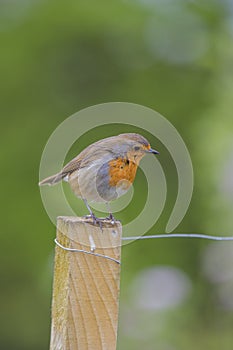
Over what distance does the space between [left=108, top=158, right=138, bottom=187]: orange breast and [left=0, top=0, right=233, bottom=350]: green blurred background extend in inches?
149

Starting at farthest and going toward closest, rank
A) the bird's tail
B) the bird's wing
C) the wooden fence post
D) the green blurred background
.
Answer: the green blurred background, the bird's tail, the bird's wing, the wooden fence post

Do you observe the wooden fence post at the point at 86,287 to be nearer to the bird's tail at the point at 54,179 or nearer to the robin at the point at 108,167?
the robin at the point at 108,167

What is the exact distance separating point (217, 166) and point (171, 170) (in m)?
0.98

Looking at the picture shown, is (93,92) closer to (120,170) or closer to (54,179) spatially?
(54,179)

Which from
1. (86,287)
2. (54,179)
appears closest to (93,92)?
(54,179)

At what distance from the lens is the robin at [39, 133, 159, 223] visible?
1.96 metres

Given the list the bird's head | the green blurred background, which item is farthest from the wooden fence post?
the green blurred background

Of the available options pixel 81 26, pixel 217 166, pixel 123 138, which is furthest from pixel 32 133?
pixel 123 138

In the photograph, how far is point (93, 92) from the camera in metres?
6.46

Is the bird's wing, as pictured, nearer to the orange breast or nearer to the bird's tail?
the orange breast

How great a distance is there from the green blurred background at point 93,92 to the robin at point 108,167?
3.80m

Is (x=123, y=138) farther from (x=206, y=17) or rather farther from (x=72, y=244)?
(x=206, y=17)

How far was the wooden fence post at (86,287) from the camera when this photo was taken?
1.73m

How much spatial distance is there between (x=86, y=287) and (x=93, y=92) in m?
4.82
